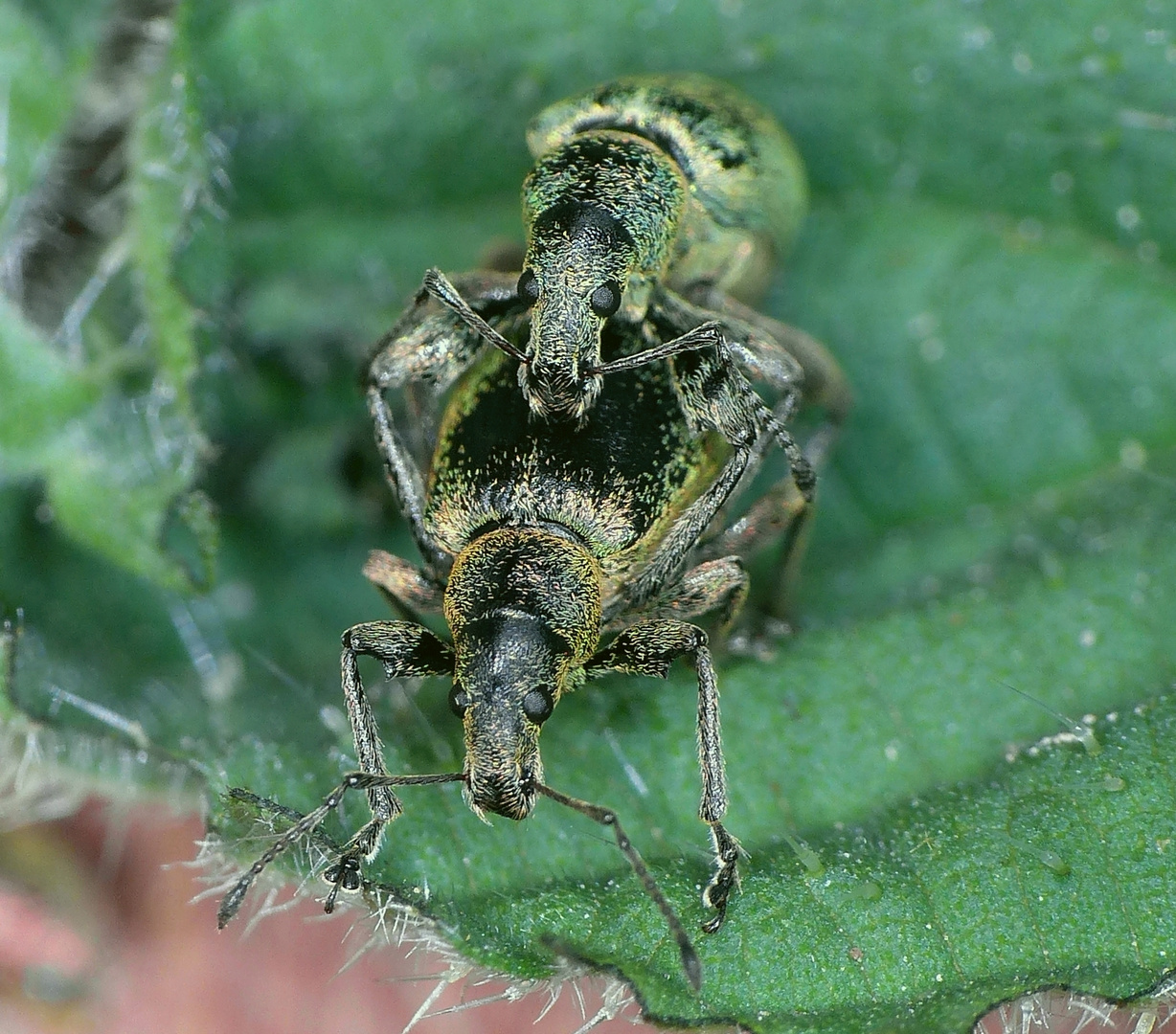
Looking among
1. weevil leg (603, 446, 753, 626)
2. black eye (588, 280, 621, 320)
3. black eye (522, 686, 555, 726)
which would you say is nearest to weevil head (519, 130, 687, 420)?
black eye (588, 280, 621, 320)

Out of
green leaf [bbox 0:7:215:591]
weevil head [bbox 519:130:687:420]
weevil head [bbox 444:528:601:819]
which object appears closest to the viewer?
weevil head [bbox 444:528:601:819]

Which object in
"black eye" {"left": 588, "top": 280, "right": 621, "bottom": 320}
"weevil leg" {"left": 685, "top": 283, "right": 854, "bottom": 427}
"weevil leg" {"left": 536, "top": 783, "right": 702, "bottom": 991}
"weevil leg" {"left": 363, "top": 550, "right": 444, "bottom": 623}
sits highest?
"black eye" {"left": 588, "top": 280, "right": 621, "bottom": 320}

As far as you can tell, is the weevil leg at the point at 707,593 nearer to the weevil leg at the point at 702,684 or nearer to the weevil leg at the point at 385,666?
the weevil leg at the point at 702,684

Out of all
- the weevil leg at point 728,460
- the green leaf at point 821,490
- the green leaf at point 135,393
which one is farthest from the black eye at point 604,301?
the green leaf at point 135,393

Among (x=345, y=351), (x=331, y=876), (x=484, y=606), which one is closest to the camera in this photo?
→ (x=331, y=876)

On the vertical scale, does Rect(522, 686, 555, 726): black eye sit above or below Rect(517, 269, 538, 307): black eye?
below

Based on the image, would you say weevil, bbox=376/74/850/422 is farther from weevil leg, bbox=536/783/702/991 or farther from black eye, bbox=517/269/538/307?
weevil leg, bbox=536/783/702/991

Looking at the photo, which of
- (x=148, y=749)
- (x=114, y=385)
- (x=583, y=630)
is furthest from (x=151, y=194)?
(x=583, y=630)

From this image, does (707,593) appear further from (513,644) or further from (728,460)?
(513,644)

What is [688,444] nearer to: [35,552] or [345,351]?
[345,351]
